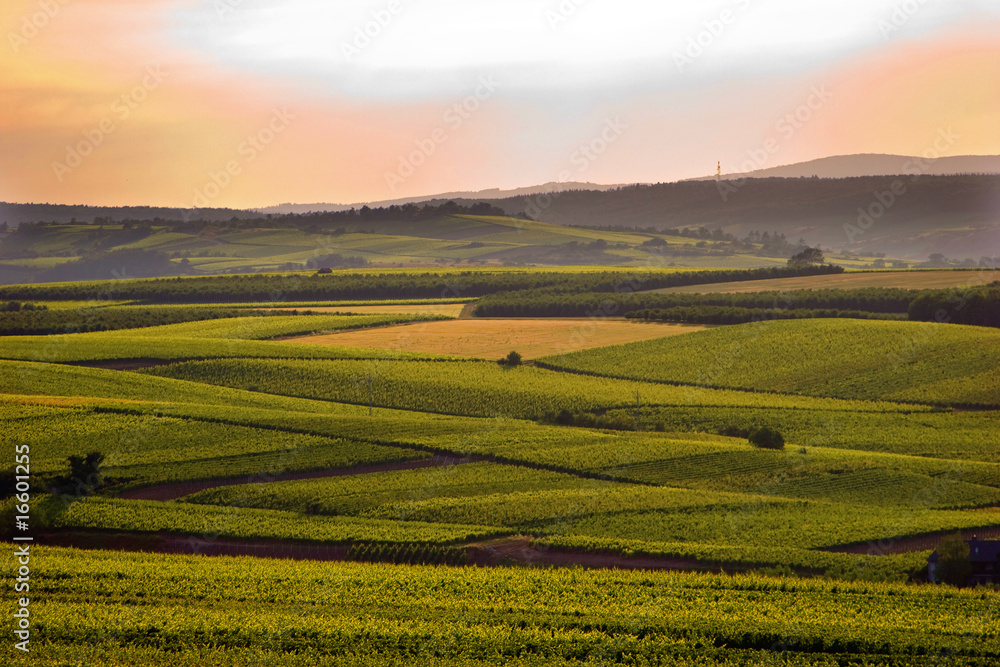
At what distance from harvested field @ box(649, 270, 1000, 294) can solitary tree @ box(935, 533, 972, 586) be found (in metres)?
81.3

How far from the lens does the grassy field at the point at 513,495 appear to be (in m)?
32.2

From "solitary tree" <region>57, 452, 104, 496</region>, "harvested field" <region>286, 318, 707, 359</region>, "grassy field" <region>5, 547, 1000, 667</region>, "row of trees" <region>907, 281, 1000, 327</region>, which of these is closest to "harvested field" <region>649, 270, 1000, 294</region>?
"row of trees" <region>907, 281, 1000, 327</region>

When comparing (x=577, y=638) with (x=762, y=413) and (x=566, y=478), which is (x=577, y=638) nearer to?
(x=566, y=478)

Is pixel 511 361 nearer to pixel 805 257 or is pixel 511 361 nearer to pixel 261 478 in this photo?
pixel 261 478

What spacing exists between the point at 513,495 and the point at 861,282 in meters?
91.6

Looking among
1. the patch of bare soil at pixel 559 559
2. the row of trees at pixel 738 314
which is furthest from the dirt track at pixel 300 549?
the row of trees at pixel 738 314

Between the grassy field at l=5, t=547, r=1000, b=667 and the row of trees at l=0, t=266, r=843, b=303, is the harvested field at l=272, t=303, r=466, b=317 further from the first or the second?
the grassy field at l=5, t=547, r=1000, b=667

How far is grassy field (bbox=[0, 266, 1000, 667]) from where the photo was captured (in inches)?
1268

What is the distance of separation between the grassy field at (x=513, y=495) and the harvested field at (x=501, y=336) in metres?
0.99

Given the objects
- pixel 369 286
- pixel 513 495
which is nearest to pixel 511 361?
pixel 513 495

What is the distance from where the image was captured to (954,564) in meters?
39.2

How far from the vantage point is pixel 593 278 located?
14500cm

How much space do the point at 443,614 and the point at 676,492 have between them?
21.8m

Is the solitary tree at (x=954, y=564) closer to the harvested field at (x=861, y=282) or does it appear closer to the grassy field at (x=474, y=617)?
the grassy field at (x=474, y=617)
